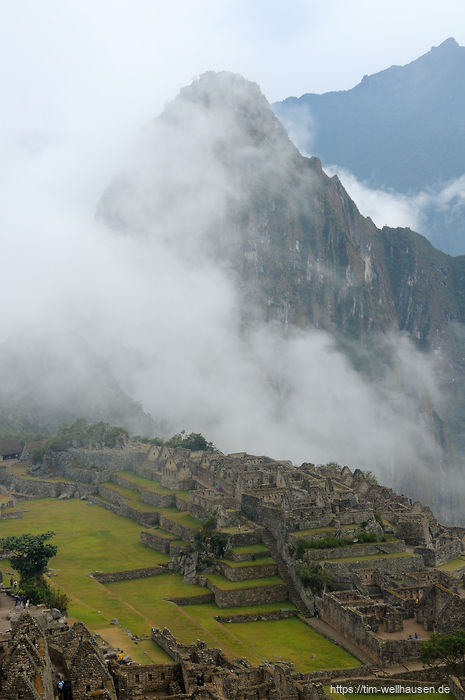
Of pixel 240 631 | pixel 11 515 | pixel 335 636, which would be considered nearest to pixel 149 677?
pixel 240 631

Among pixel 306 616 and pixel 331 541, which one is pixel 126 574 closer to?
pixel 306 616

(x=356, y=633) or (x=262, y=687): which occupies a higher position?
(x=356, y=633)

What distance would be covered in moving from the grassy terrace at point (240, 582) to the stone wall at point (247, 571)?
0.25 m

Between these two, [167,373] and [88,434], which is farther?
[167,373]

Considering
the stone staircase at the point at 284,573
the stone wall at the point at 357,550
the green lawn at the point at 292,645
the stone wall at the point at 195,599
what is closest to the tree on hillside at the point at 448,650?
the green lawn at the point at 292,645

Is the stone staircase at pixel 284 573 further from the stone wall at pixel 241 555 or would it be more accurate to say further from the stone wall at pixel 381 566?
the stone wall at pixel 381 566

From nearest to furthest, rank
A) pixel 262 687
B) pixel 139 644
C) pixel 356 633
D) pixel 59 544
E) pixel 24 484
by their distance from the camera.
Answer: pixel 262 687
pixel 139 644
pixel 356 633
pixel 59 544
pixel 24 484

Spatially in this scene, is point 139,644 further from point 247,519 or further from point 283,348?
point 283,348

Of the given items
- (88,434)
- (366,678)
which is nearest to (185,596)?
(366,678)

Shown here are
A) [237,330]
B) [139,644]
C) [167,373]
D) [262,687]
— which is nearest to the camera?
[262,687]

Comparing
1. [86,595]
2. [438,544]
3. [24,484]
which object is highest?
[24,484]

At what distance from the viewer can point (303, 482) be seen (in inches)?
2318

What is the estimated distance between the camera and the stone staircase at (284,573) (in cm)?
4334

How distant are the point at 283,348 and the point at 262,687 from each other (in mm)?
169057
